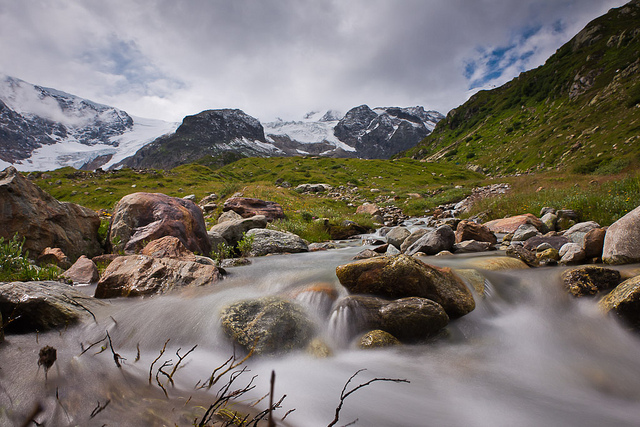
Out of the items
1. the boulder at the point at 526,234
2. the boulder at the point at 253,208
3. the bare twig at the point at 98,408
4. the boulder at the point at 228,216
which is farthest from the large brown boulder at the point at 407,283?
the boulder at the point at 228,216

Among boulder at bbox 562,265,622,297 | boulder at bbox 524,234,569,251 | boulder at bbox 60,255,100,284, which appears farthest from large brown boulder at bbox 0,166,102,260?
boulder at bbox 524,234,569,251

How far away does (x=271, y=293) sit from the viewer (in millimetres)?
5328

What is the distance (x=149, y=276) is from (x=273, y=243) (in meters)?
4.87

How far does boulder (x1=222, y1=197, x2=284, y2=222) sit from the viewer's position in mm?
14570

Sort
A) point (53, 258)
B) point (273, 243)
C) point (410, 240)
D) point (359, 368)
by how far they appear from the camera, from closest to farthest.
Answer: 1. point (359, 368)
2. point (53, 258)
3. point (410, 240)
4. point (273, 243)

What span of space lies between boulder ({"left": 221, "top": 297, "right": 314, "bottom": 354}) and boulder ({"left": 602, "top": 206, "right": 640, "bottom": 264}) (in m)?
5.71

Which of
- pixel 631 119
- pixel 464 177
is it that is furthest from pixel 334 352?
pixel 464 177

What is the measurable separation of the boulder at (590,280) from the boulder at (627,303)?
376mm

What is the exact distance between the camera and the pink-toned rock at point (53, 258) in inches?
261

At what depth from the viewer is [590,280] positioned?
14.5 feet

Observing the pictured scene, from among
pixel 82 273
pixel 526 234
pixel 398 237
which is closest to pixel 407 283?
pixel 526 234

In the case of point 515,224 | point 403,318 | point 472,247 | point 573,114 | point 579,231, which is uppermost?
point 573,114

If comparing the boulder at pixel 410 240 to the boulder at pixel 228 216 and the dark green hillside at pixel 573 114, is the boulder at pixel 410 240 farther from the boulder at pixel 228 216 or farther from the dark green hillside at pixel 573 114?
the dark green hillside at pixel 573 114

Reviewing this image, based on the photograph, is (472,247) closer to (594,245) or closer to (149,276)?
(594,245)
